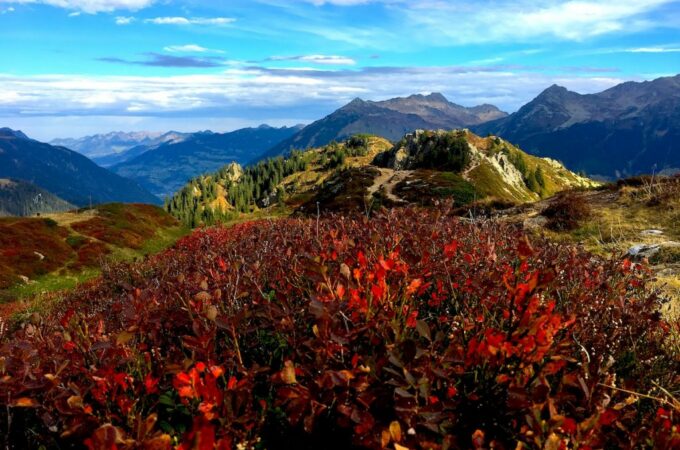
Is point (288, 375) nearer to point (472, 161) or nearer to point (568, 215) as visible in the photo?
point (568, 215)

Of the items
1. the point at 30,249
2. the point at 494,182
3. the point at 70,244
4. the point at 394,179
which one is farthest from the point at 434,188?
the point at 30,249

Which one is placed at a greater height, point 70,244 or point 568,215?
point 568,215

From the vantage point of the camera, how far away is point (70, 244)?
49688mm

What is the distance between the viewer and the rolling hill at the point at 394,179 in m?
53.1

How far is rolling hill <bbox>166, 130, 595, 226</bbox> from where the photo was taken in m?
53.1

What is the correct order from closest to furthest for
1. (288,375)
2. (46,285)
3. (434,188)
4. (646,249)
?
(288,375) → (646,249) → (46,285) → (434,188)

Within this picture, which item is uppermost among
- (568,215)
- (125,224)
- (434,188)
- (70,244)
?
(434,188)

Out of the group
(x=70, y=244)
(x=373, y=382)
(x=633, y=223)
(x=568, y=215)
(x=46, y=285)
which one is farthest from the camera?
(x=70, y=244)

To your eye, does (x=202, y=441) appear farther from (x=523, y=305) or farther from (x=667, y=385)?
(x=667, y=385)

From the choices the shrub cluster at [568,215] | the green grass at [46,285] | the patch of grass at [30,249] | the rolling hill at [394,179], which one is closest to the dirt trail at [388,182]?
the rolling hill at [394,179]

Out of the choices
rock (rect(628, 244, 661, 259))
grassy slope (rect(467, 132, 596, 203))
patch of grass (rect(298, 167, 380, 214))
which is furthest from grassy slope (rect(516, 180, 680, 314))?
grassy slope (rect(467, 132, 596, 203))

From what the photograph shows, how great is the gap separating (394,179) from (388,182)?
5.32 feet

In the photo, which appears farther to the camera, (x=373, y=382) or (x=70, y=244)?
(x=70, y=244)

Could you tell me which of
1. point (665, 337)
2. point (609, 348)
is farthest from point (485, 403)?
point (665, 337)
